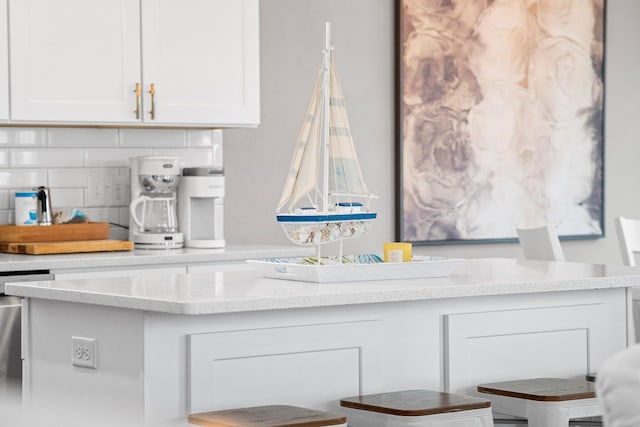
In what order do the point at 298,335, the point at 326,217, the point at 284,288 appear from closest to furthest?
the point at 298,335 → the point at 284,288 → the point at 326,217

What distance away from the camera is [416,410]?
2.30 metres

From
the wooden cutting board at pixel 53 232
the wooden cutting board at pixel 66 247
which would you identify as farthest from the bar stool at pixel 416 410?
the wooden cutting board at pixel 53 232

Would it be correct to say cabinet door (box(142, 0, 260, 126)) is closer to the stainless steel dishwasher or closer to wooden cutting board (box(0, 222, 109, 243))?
wooden cutting board (box(0, 222, 109, 243))

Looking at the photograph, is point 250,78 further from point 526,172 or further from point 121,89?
point 526,172

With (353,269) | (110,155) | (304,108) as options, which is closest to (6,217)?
(110,155)

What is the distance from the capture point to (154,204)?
4.49 m

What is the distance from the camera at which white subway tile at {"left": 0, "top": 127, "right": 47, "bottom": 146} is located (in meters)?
4.29

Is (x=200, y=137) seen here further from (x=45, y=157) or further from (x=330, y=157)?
(x=330, y=157)

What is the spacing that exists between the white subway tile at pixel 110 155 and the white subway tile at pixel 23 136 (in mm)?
199

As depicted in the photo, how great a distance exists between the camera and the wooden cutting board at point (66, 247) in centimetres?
398

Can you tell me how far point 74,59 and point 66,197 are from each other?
632mm

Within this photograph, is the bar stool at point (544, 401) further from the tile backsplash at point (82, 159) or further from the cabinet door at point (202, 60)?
the tile backsplash at point (82, 159)

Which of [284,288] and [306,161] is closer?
[284,288]

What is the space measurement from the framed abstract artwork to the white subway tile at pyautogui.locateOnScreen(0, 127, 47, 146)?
1.78 meters
